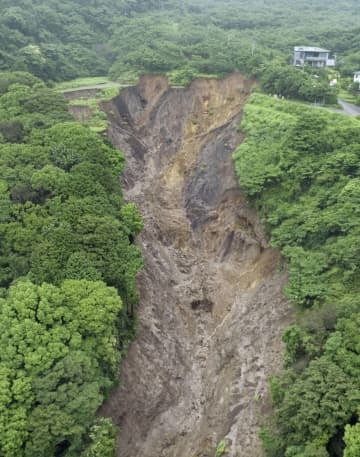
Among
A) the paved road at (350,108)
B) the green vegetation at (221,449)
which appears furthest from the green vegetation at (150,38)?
the green vegetation at (221,449)

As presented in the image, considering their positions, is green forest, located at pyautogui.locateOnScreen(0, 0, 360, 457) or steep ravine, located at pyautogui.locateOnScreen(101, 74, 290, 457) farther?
steep ravine, located at pyautogui.locateOnScreen(101, 74, 290, 457)

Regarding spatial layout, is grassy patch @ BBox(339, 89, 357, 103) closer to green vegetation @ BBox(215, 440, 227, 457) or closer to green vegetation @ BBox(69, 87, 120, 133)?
green vegetation @ BBox(69, 87, 120, 133)

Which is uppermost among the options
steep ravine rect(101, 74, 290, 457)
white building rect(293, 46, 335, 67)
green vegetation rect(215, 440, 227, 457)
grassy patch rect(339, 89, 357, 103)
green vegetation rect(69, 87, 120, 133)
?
white building rect(293, 46, 335, 67)

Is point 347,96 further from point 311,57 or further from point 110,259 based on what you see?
point 110,259

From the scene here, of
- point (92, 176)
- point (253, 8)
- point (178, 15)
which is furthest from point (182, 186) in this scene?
point (253, 8)

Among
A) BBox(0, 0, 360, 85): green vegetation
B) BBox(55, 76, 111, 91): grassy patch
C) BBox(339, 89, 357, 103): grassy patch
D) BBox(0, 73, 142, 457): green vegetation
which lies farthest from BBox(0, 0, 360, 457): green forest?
BBox(339, 89, 357, 103): grassy patch

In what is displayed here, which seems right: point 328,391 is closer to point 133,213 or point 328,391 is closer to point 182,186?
point 133,213
